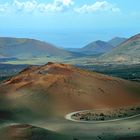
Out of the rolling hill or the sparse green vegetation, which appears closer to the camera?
the sparse green vegetation

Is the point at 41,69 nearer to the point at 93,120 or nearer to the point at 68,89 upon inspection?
the point at 68,89

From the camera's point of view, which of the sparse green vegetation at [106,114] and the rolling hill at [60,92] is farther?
the rolling hill at [60,92]

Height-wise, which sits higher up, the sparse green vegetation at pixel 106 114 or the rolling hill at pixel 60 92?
the rolling hill at pixel 60 92

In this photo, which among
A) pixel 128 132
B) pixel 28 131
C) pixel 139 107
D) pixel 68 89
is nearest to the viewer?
pixel 28 131

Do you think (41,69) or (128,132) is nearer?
(128,132)

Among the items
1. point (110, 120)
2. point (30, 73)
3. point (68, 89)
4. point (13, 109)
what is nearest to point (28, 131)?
point (110, 120)

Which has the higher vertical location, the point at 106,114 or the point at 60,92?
the point at 60,92

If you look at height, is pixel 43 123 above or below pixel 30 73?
below

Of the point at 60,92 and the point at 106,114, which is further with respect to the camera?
the point at 60,92
